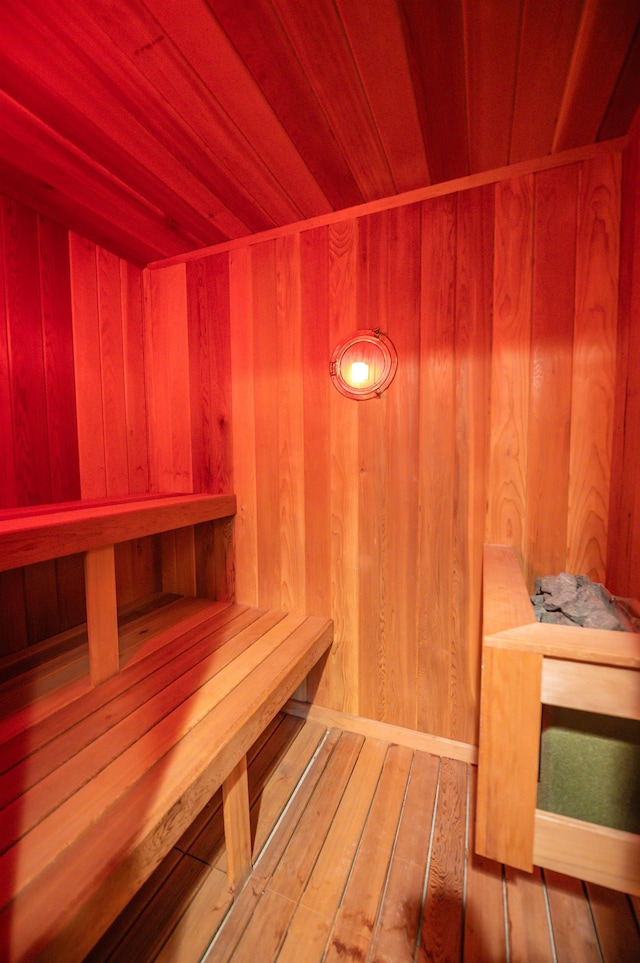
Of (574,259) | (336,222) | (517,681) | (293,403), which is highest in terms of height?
(336,222)

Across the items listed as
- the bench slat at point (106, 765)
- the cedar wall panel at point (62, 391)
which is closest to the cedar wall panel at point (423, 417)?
the cedar wall panel at point (62, 391)

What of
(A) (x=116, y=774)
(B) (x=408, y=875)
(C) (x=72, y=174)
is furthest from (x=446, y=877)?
(C) (x=72, y=174)

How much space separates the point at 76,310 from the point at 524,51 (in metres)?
1.91

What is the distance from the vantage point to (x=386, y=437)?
5.32 feet

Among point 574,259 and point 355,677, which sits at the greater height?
point 574,259

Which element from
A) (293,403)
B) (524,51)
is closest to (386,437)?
(293,403)

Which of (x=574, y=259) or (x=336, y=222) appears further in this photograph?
(x=336, y=222)

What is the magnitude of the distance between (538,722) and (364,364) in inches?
53.6

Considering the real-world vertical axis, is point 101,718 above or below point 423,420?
below

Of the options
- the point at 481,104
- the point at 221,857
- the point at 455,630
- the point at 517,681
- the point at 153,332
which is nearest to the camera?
the point at 517,681

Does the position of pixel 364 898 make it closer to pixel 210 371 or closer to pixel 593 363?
pixel 593 363

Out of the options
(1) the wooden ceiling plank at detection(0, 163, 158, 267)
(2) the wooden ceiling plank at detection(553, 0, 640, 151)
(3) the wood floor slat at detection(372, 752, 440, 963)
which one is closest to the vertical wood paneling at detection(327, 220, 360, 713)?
(3) the wood floor slat at detection(372, 752, 440, 963)

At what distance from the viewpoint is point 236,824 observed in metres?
1.14

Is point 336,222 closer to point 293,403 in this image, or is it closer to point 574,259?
point 293,403
